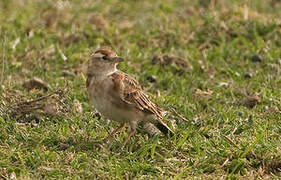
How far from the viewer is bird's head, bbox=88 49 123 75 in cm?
669

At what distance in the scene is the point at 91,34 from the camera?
34.4ft

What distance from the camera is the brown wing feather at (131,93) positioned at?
6.56m

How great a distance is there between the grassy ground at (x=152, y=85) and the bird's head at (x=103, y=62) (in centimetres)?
67

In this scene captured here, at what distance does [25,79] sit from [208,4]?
4.82 meters

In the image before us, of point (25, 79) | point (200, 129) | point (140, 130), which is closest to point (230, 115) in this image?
point (200, 129)

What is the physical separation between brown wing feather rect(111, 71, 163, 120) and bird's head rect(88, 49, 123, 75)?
10cm

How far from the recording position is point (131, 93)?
6.70 metres

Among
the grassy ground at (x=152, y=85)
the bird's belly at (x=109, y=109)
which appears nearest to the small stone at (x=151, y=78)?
the grassy ground at (x=152, y=85)

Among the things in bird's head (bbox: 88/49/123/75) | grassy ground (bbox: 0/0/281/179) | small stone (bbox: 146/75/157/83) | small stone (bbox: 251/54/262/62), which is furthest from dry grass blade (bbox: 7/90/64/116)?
small stone (bbox: 251/54/262/62)

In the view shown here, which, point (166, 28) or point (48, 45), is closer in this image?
point (48, 45)

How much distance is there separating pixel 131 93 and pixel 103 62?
437mm

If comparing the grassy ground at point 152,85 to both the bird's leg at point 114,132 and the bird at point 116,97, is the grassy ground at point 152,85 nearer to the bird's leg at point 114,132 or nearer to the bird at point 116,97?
the bird's leg at point 114,132

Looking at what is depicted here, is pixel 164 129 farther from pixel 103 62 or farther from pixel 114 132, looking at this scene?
pixel 103 62

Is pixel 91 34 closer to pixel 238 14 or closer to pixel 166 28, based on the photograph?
pixel 166 28
